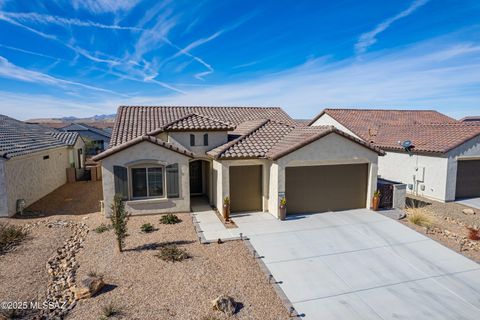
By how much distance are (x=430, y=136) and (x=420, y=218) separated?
9.80 metres

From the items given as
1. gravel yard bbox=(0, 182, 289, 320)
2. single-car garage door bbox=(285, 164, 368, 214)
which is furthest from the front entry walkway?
single-car garage door bbox=(285, 164, 368, 214)

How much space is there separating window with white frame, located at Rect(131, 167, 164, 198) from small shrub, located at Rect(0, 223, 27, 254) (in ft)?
16.3

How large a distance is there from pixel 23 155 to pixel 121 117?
19.9ft

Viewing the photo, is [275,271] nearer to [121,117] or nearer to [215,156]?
[215,156]

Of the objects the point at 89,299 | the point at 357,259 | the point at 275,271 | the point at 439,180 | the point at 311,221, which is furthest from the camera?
the point at 439,180

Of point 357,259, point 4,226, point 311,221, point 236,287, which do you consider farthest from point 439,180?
point 4,226

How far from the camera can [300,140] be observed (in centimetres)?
1548

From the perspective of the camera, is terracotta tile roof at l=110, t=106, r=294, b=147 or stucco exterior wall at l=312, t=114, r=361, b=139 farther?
stucco exterior wall at l=312, t=114, r=361, b=139

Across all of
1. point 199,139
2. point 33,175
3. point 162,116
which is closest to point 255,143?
point 199,139

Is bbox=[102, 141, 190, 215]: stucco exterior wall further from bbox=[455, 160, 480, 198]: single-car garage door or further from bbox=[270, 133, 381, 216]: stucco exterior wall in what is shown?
bbox=[455, 160, 480, 198]: single-car garage door

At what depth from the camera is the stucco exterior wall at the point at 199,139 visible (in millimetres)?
17547

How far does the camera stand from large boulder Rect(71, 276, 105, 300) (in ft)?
27.3

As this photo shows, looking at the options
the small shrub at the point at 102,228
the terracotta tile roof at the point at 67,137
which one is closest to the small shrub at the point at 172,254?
the small shrub at the point at 102,228

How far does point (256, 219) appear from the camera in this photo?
15.1m
